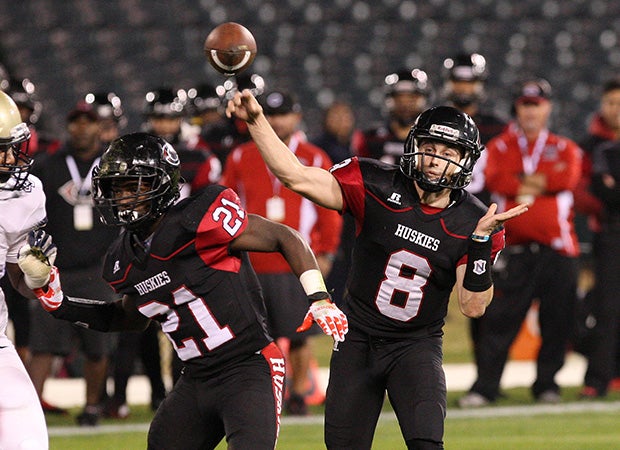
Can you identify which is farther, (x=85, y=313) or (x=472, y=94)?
(x=472, y=94)

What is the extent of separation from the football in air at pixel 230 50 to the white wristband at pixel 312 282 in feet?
2.70

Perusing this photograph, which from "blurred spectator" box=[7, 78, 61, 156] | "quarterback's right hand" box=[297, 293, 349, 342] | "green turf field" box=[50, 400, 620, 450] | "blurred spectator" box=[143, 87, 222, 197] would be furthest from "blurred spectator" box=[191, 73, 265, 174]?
"quarterback's right hand" box=[297, 293, 349, 342]

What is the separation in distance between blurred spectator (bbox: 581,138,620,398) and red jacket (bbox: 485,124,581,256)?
18 cm

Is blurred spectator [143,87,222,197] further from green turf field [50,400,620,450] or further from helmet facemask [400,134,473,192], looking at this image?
helmet facemask [400,134,473,192]

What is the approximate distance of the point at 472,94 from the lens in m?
7.85

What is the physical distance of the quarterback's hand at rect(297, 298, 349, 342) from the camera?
385cm

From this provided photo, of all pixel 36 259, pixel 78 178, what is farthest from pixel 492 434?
pixel 36 259

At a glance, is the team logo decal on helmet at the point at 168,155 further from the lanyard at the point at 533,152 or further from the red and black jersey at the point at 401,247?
the lanyard at the point at 533,152

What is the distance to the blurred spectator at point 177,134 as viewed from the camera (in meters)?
7.40

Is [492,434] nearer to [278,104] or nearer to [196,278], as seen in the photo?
[278,104]

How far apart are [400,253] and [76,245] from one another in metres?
3.00

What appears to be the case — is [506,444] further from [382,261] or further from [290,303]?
[382,261]

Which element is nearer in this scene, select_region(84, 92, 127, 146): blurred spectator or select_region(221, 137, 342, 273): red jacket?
select_region(221, 137, 342, 273): red jacket

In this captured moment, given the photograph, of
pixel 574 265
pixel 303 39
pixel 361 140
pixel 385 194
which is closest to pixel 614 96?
pixel 574 265
